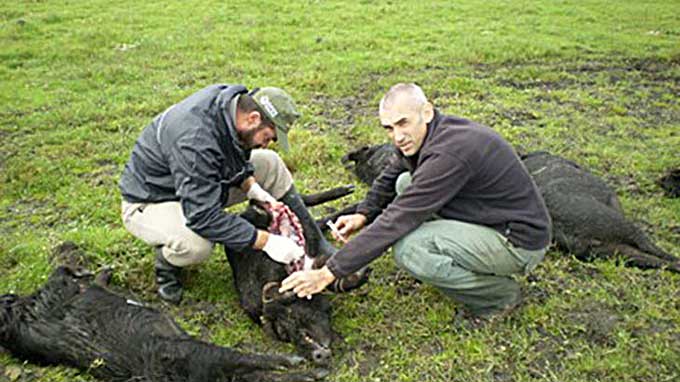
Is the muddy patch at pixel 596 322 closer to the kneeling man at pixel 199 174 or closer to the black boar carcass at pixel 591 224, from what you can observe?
the black boar carcass at pixel 591 224

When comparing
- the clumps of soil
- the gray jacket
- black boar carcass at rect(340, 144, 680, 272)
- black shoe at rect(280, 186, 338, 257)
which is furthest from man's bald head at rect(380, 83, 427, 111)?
the clumps of soil

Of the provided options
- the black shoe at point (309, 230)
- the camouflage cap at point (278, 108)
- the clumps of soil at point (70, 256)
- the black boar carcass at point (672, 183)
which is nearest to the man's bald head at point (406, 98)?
the camouflage cap at point (278, 108)

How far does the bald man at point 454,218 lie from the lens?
13.3 ft

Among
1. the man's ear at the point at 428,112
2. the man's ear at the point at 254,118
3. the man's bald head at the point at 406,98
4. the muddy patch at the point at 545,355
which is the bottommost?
the muddy patch at the point at 545,355

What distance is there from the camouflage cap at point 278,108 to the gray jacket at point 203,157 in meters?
0.26

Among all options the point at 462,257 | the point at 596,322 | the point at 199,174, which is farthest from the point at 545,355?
the point at 199,174

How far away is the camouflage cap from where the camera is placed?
434 cm

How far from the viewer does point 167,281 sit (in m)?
5.01

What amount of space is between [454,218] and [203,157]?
189cm

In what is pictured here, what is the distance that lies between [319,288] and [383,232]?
1.92ft

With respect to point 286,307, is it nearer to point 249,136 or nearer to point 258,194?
point 258,194

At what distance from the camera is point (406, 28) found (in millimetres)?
15797

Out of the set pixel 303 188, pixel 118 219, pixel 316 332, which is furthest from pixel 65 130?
pixel 316 332

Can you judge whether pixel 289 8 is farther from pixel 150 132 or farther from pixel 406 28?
pixel 150 132
